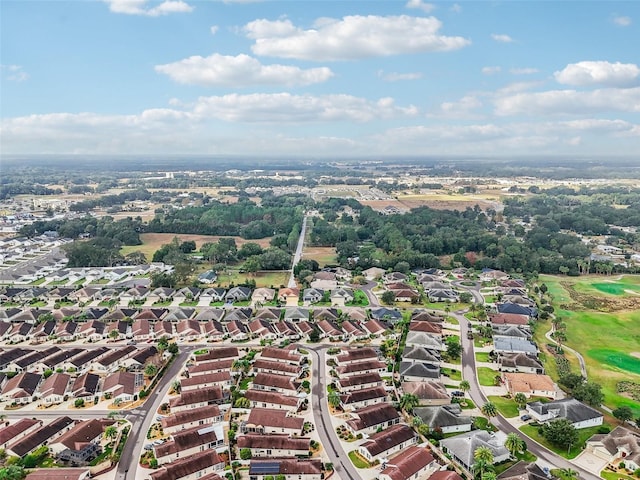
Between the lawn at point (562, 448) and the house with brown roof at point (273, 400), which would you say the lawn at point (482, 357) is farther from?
the house with brown roof at point (273, 400)

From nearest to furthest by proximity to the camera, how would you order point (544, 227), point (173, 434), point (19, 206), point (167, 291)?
point (173, 434)
point (167, 291)
point (544, 227)
point (19, 206)

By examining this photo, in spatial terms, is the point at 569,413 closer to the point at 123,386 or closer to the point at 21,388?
the point at 123,386

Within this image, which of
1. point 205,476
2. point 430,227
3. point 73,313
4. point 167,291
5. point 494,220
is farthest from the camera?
point 494,220

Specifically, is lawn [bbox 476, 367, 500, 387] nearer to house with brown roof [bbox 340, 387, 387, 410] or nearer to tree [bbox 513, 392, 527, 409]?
tree [bbox 513, 392, 527, 409]

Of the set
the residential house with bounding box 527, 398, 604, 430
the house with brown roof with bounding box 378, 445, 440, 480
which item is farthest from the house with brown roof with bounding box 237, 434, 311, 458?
the residential house with bounding box 527, 398, 604, 430

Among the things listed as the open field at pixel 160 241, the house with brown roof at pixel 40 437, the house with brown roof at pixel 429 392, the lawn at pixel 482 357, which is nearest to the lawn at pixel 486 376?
the lawn at pixel 482 357

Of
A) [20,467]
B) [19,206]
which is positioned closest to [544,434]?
[20,467]

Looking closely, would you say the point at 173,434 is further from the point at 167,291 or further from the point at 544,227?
the point at 544,227
